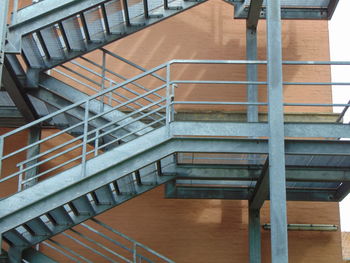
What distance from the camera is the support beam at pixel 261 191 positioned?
8.16 metres

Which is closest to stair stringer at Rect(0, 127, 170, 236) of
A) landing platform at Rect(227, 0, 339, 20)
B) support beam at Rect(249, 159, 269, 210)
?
support beam at Rect(249, 159, 269, 210)

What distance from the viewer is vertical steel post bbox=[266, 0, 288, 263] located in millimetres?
7066

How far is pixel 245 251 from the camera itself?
11.2m

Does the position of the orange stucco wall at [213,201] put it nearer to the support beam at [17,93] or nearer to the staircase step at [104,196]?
the support beam at [17,93]

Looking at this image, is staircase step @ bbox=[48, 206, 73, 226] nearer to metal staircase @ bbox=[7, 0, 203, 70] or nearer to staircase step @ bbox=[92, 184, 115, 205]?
staircase step @ bbox=[92, 184, 115, 205]

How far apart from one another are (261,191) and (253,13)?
11.5ft

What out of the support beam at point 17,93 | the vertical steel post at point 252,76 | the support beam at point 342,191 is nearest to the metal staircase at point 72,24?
the support beam at point 17,93

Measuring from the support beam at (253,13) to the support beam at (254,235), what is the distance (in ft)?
11.6

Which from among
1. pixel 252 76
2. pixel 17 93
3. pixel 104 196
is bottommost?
pixel 104 196

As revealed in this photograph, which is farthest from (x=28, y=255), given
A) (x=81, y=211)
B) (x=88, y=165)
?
(x=88, y=165)

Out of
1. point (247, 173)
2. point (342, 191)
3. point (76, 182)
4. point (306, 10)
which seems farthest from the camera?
point (306, 10)

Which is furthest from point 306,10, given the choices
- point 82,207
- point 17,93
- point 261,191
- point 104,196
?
point 82,207

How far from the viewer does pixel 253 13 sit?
34.6 feet

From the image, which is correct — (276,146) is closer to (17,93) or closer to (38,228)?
(38,228)
